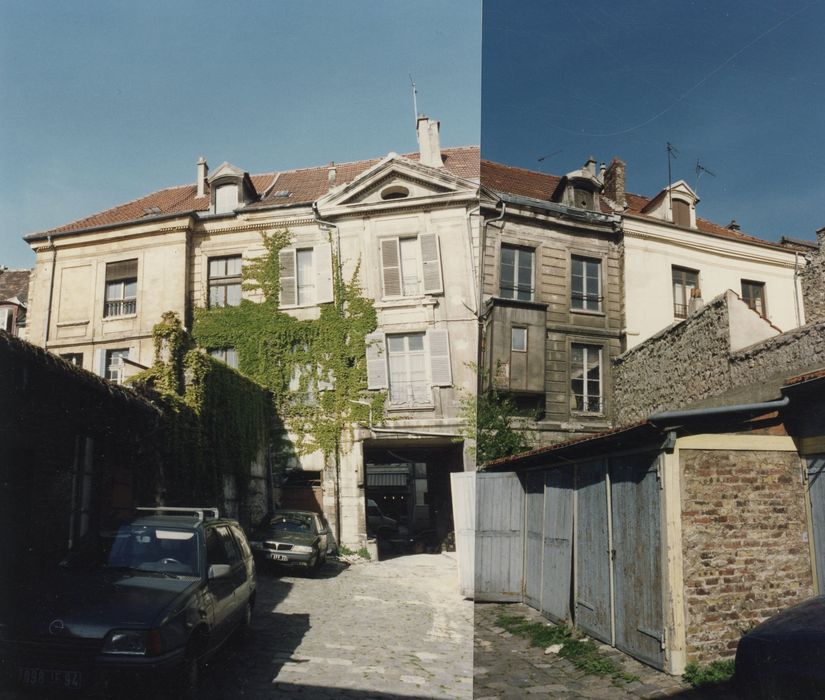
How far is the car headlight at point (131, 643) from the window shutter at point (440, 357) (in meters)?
1.12

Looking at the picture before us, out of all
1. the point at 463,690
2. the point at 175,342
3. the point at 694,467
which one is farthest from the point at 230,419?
the point at 694,467

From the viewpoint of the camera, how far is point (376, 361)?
2.77 metres

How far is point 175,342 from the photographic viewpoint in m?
2.77

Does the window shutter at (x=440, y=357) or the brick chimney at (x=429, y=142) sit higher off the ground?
the brick chimney at (x=429, y=142)

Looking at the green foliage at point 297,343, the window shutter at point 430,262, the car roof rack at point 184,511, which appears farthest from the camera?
the green foliage at point 297,343

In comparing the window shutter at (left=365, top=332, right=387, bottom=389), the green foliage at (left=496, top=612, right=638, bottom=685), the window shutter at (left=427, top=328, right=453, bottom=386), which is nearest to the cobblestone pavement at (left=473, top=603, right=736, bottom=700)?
the green foliage at (left=496, top=612, right=638, bottom=685)

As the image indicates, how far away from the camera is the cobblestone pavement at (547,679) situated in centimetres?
72

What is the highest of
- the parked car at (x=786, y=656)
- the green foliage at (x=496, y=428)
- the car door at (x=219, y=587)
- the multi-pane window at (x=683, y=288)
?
the multi-pane window at (x=683, y=288)

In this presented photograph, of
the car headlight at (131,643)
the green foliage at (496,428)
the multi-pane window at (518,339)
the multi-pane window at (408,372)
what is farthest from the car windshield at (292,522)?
the multi-pane window at (518,339)

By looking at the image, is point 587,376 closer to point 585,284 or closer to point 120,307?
point 585,284

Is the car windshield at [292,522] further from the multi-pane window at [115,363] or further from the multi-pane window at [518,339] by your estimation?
the multi-pane window at [518,339]

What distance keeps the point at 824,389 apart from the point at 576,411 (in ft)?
1.19

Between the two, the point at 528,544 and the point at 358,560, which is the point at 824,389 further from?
the point at 358,560

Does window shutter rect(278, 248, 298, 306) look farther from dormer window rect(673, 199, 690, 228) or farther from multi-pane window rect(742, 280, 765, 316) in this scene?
multi-pane window rect(742, 280, 765, 316)
